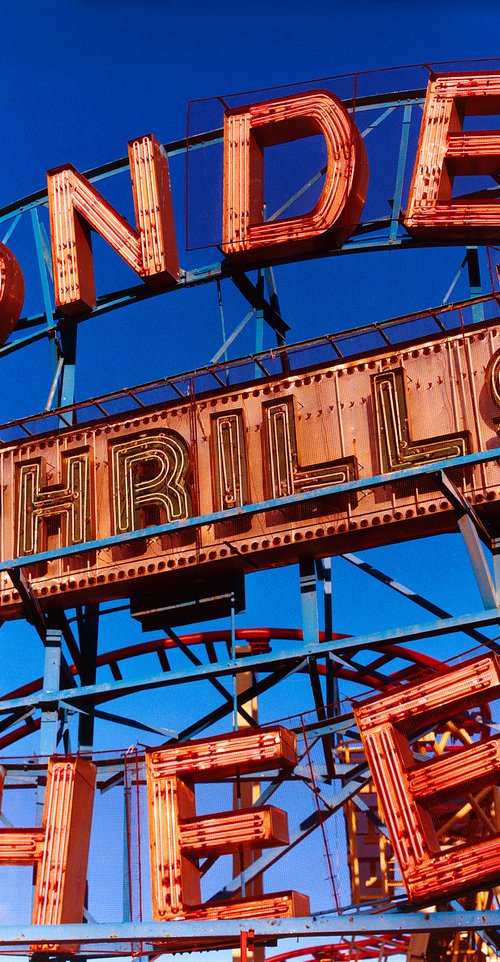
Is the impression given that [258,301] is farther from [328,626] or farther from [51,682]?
[51,682]

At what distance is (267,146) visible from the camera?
910 inches

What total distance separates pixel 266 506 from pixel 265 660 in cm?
190

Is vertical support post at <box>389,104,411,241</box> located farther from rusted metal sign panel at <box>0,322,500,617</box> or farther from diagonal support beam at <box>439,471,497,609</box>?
diagonal support beam at <box>439,471,497,609</box>

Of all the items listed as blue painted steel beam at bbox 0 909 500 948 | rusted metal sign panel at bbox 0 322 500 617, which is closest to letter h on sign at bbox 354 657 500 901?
blue painted steel beam at bbox 0 909 500 948

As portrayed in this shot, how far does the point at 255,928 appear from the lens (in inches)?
614

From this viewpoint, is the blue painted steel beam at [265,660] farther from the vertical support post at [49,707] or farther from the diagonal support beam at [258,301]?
the diagonal support beam at [258,301]

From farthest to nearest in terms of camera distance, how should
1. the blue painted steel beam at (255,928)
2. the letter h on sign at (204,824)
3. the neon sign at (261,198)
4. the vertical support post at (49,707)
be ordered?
the neon sign at (261,198)
the vertical support post at (49,707)
the letter h on sign at (204,824)
the blue painted steel beam at (255,928)

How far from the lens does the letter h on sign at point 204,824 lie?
16.1 meters

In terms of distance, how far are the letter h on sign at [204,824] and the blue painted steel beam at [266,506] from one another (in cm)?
291

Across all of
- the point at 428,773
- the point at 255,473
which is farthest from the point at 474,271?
the point at 428,773

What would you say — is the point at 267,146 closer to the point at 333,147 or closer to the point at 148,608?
the point at 333,147

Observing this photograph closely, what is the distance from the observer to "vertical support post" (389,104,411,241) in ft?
70.7

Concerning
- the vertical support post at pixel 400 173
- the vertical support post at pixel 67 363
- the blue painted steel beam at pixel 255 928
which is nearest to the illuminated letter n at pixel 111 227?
the vertical support post at pixel 67 363

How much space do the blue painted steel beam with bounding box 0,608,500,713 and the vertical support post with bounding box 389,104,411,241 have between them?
6527mm
